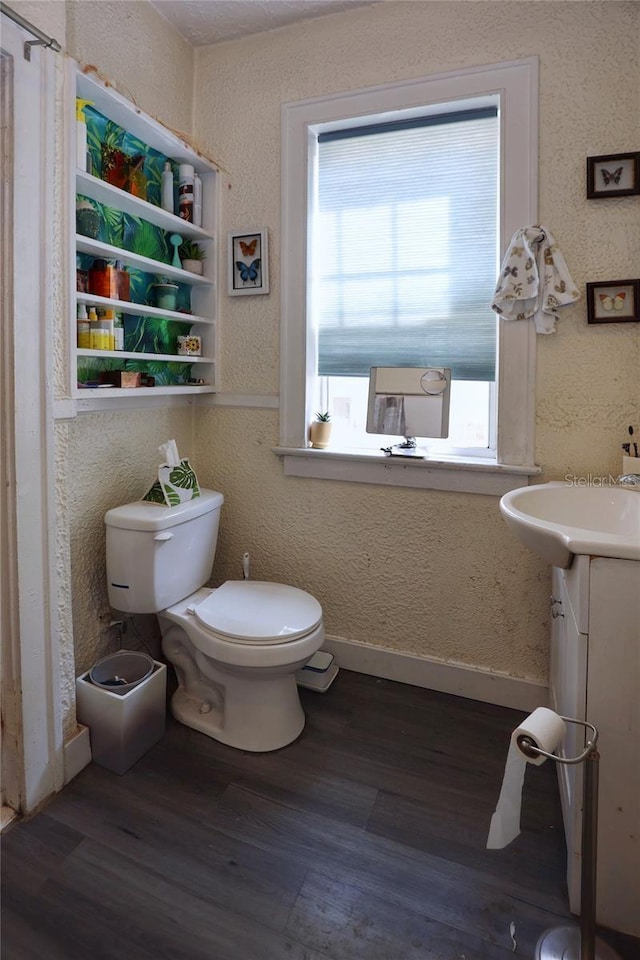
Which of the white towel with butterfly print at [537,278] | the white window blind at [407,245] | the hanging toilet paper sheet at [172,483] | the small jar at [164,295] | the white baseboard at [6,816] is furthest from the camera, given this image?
the small jar at [164,295]

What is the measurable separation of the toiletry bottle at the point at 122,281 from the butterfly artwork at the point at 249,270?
0.51 metres

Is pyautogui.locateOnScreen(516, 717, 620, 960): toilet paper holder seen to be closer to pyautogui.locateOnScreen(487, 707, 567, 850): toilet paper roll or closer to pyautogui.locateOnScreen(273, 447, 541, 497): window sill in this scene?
pyautogui.locateOnScreen(487, 707, 567, 850): toilet paper roll

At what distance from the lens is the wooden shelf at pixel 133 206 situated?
162cm

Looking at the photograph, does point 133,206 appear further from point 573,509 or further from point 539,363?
point 573,509

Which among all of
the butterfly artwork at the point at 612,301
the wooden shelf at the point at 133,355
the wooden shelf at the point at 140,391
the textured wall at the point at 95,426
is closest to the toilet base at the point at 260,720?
the textured wall at the point at 95,426

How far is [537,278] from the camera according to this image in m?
1.79

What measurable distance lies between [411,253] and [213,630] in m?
1.58

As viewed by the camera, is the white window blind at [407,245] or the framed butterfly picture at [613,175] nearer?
the framed butterfly picture at [613,175]

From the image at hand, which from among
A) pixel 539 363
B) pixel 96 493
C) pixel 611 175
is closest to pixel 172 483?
pixel 96 493

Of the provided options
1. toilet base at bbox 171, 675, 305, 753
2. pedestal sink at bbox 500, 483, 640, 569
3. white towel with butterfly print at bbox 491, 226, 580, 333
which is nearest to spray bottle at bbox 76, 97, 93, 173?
white towel with butterfly print at bbox 491, 226, 580, 333

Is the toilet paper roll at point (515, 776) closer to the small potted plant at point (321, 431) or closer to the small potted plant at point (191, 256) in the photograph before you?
the small potted plant at point (321, 431)

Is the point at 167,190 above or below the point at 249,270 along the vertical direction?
above

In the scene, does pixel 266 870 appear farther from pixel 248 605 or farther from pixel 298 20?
pixel 298 20

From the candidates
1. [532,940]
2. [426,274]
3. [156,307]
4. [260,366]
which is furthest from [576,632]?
[156,307]
